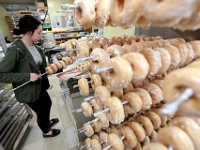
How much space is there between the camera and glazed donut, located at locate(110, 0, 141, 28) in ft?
1.67

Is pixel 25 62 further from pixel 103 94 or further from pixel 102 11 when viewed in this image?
pixel 102 11

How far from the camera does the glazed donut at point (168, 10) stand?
37 cm

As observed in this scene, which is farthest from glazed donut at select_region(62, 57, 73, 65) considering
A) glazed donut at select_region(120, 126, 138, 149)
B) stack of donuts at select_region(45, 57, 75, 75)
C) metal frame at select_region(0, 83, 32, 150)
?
glazed donut at select_region(120, 126, 138, 149)

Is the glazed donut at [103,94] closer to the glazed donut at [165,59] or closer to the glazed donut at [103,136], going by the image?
the glazed donut at [165,59]

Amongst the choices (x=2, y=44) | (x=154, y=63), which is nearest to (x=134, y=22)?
(x=154, y=63)

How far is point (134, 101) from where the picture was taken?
2.57 ft

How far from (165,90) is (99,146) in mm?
875

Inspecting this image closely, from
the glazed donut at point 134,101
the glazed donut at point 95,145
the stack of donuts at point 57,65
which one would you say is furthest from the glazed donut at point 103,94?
the stack of donuts at point 57,65

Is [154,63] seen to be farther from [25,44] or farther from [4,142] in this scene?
[4,142]

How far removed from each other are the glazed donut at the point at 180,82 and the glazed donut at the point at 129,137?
54 cm

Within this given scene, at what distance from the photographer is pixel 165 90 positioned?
403 millimetres

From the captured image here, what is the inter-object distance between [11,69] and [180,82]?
5.97 feet

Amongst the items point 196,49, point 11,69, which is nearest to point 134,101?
point 196,49

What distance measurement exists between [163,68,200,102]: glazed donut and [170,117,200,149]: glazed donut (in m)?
0.20
